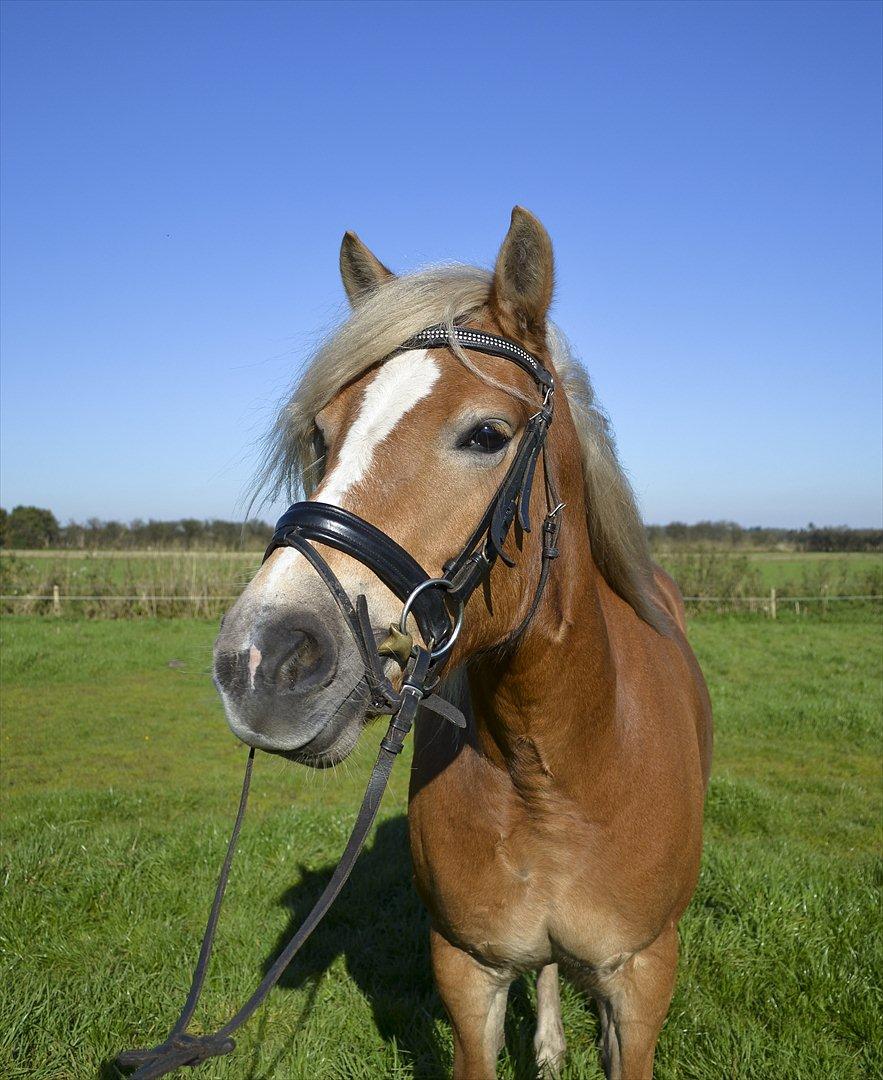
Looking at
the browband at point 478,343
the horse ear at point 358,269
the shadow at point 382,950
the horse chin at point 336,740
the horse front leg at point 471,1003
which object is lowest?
the shadow at point 382,950

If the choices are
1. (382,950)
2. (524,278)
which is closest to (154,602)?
(382,950)

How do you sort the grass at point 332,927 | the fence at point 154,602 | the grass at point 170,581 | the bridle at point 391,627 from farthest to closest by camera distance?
the grass at point 170,581 < the fence at point 154,602 < the grass at point 332,927 < the bridle at point 391,627

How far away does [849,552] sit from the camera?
42.5m

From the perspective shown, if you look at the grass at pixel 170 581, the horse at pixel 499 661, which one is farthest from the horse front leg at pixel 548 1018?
the grass at pixel 170 581

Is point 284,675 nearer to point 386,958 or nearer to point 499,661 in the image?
point 499,661

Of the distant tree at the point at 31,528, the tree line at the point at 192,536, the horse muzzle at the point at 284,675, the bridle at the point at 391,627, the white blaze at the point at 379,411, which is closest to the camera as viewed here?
the horse muzzle at the point at 284,675

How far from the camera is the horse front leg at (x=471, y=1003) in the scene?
2486 millimetres

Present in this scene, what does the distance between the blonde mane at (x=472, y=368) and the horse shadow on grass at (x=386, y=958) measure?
206cm

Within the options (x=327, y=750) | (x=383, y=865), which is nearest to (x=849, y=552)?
(x=383, y=865)

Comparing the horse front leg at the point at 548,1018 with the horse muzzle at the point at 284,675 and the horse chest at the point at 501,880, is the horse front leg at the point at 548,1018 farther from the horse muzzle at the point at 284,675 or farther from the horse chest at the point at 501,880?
the horse muzzle at the point at 284,675

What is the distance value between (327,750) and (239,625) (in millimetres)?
331

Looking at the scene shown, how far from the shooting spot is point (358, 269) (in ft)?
8.04

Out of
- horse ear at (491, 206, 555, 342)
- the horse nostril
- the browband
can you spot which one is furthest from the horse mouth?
horse ear at (491, 206, 555, 342)

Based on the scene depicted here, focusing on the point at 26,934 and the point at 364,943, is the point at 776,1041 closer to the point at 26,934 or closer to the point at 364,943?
the point at 364,943
